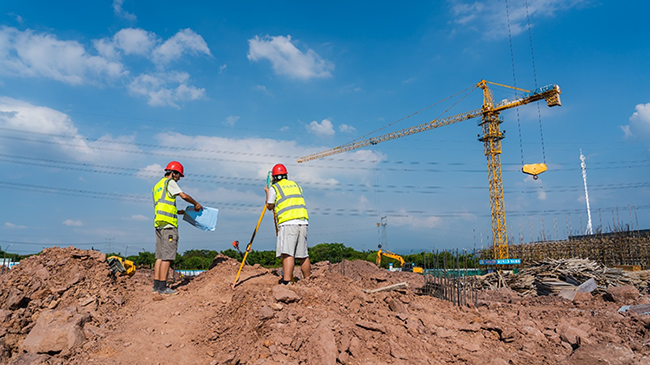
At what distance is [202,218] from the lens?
21.4 feet

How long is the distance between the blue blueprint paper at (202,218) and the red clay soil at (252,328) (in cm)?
92

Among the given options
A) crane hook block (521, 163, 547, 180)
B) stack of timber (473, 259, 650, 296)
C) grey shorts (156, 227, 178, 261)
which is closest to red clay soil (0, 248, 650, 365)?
grey shorts (156, 227, 178, 261)

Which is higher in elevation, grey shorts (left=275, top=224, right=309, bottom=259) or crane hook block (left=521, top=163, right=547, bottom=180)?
crane hook block (left=521, top=163, right=547, bottom=180)

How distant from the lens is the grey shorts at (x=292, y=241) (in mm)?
5406

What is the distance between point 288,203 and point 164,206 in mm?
1872

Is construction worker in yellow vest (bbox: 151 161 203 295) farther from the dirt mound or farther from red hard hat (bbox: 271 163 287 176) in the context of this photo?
red hard hat (bbox: 271 163 287 176)

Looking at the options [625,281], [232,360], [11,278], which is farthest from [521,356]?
[625,281]

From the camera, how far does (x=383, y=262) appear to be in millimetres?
26531

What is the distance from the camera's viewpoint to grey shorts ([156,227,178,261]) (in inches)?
226

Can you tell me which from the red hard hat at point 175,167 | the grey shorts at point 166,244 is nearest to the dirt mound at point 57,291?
the grey shorts at point 166,244

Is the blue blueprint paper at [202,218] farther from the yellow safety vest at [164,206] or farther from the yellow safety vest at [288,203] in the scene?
the yellow safety vest at [288,203]

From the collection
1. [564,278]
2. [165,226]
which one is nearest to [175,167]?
[165,226]

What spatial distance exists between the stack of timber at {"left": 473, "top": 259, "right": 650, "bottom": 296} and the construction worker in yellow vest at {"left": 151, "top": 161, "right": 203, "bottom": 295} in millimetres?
11768

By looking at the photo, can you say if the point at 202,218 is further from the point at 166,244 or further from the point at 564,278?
the point at 564,278
